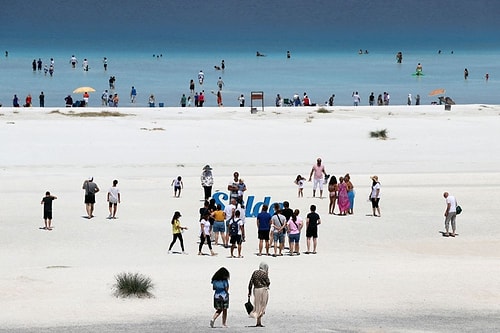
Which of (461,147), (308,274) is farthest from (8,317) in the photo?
(461,147)

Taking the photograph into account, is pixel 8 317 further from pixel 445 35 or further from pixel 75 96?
pixel 445 35

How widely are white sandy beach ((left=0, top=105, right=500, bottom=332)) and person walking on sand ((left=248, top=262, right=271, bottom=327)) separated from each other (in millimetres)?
282

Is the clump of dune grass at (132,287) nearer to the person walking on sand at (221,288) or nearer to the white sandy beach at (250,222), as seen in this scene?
the white sandy beach at (250,222)

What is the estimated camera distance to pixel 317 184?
28.0m

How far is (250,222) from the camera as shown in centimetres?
2470

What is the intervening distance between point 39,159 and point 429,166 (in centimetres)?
1199

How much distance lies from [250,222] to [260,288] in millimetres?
9176

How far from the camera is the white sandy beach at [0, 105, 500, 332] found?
16.7 meters

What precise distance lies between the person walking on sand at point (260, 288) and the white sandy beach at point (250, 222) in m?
0.28

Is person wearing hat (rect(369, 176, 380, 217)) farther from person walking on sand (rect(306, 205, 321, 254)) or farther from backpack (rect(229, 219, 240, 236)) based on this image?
backpack (rect(229, 219, 240, 236))

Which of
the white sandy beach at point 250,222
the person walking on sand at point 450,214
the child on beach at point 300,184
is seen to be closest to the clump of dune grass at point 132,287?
the white sandy beach at point 250,222

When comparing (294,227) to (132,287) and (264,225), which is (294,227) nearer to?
(264,225)

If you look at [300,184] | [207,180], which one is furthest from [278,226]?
[300,184]

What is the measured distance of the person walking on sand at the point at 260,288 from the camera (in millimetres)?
15516
